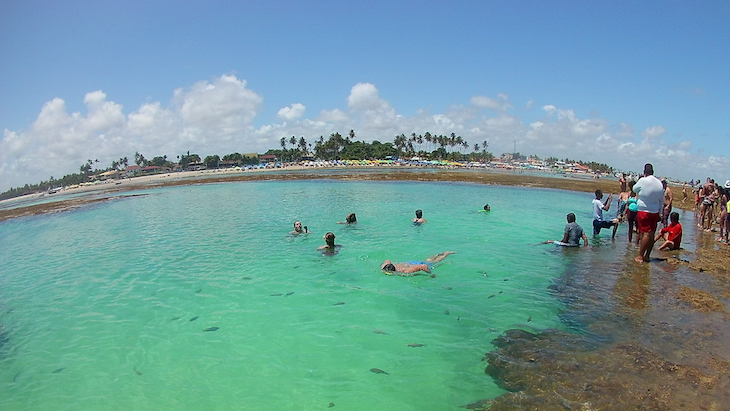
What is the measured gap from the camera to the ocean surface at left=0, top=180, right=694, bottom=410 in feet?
21.0

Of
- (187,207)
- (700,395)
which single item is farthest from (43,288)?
(187,207)

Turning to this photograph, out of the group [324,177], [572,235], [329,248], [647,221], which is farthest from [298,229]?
[324,177]

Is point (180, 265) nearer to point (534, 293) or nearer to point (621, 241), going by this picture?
A: point (534, 293)

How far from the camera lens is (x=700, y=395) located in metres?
5.05

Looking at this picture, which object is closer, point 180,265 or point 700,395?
point 700,395

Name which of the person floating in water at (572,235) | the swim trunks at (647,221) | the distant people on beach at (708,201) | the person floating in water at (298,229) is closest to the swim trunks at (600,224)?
the person floating in water at (572,235)

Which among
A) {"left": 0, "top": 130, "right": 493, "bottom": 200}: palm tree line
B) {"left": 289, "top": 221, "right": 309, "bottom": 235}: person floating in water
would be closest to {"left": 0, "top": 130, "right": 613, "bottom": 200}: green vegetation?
{"left": 0, "top": 130, "right": 493, "bottom": 200}: palm tree line

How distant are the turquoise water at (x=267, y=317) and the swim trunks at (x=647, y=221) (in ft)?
7.12

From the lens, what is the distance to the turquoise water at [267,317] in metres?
6.39

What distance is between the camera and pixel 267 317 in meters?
9.13

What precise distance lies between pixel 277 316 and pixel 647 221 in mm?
10861

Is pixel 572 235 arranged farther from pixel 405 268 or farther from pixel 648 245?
pixel 405 268

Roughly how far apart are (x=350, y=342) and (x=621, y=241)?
13.5 metres

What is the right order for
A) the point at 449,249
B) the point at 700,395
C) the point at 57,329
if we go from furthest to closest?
the point at 449,249, the point at 57,329, the point at 700,395
